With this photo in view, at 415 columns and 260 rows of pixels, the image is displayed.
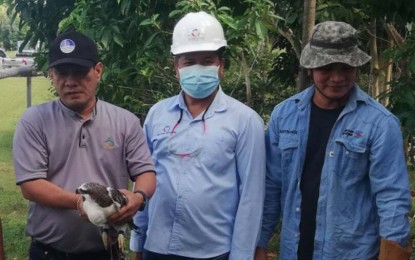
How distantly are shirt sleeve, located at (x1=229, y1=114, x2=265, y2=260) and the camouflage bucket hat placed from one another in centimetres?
42

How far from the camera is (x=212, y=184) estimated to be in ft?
9.56

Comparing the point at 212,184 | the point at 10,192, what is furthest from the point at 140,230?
the point at 10,192

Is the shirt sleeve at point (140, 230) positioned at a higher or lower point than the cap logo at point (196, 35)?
lower

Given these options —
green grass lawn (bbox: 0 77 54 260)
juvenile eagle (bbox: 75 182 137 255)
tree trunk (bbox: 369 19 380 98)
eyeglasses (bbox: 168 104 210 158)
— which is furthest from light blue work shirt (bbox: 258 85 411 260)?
tree trunk (bbox: 369 19 380 98)

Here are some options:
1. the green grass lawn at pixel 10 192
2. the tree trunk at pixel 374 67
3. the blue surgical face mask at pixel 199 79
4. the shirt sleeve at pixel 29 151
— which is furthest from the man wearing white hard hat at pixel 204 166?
the tree trunk at pixel 374 67

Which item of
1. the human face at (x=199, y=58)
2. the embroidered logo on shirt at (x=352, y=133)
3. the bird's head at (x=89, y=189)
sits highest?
the human face at (x=199, y=58)

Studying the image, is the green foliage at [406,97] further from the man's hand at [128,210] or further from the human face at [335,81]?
the man's hand at [128,210]

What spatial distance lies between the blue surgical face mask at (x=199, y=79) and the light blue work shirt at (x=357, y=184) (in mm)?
448

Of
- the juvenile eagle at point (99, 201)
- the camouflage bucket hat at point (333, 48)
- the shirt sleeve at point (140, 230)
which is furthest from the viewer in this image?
the shirt sleeve at point (140, 230)

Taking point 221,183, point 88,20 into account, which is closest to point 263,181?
point 221,183

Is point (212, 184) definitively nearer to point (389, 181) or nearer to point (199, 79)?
point (199, 79)

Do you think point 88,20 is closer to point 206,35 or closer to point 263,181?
point 206,35

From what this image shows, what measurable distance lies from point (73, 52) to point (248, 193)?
1.00 m

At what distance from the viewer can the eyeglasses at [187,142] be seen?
295cm
